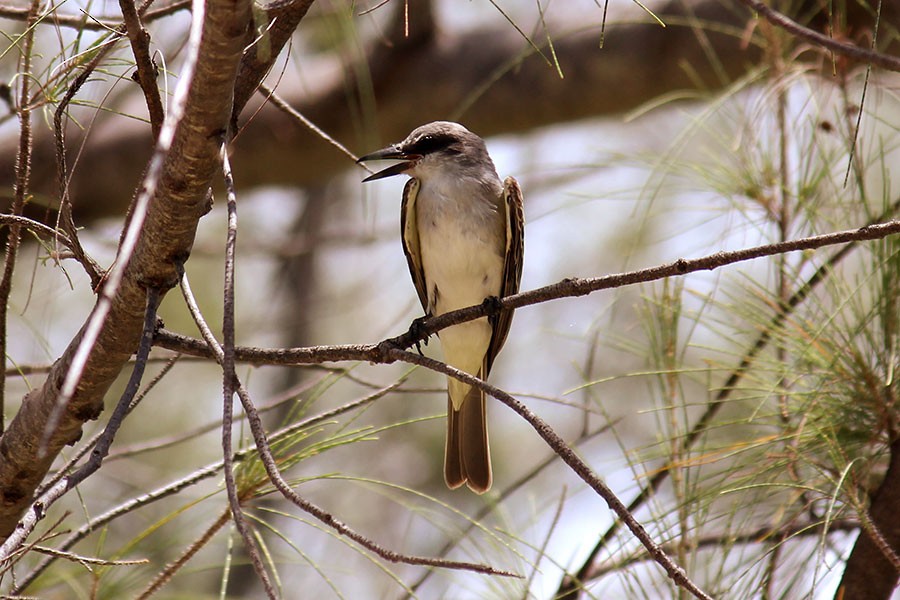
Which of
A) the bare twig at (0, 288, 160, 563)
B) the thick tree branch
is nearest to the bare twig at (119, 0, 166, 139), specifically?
the thick tree branch

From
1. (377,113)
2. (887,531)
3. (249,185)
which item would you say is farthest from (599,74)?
(887,531)

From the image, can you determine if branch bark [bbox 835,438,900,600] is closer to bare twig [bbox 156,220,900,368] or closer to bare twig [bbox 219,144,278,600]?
bare twig [bbox 156,220,900,368]

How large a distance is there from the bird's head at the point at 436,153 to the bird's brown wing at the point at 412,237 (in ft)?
0.21

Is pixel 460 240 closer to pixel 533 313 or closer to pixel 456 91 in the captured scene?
pixel 456 91

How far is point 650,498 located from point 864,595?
566 mm

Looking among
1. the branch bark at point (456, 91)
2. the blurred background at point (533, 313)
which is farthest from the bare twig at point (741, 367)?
the branch bark at point (456, 91)

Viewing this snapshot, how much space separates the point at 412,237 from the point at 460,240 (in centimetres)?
27

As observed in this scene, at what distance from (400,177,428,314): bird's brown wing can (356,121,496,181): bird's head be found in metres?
0.06

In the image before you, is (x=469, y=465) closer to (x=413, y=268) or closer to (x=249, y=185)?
(x=413, y=268)

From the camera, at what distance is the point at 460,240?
3.31m

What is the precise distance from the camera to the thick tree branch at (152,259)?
1.39 meters

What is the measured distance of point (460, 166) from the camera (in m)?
3.43

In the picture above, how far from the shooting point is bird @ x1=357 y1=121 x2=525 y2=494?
3311 mm

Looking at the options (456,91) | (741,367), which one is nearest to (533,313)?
(456,91)
